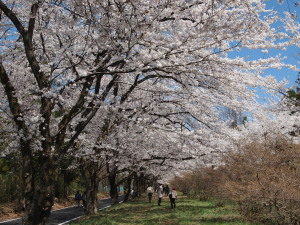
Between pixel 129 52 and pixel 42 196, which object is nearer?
pixel 42 196

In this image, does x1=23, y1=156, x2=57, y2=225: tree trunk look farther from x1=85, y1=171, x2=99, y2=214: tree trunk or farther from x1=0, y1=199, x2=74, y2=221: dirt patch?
x1=0, y1=199, x2=74, y2=221: dirt patch

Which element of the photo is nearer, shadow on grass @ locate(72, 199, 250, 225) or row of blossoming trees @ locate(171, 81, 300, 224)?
row of blossoming trees @ locate(171, 81, 300, 224)

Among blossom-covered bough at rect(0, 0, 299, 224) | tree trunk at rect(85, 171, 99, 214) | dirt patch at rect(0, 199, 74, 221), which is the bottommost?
dirt patch at rect(0, 199, 74, 221)

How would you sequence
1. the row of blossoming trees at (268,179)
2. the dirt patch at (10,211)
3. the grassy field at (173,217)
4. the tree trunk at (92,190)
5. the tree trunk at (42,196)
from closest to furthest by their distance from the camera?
1. the tree trunk at (42,196)
2. the row of blossoming trees at (268,179)
3. the grassy field at (173,217)
4. the tree trunk at (92,190)
5. the dirt patch at (10,211)

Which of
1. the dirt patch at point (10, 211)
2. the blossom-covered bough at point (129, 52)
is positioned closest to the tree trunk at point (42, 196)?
the blossom-covered bough at point (129, 52)

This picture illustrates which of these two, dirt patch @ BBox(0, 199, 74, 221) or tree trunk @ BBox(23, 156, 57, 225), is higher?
tree trunk @ BBox(23, 156, 57, 225)

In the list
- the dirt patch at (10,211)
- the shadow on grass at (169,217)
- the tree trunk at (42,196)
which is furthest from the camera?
the dirt patch at (10,211)

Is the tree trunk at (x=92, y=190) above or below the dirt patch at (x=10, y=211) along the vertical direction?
above

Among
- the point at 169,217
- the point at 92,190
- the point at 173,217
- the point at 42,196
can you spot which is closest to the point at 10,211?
the point at 92,190

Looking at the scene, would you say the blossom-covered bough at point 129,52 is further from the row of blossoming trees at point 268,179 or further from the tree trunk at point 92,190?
the tree trunk at point 92,190

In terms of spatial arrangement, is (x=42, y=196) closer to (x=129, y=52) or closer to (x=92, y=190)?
(x=129, y=52)

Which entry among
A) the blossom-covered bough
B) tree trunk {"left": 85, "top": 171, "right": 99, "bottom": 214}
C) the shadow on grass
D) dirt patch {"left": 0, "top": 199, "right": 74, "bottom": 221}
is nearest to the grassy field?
the shadow on grass

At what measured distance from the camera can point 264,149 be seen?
11359 millimetres

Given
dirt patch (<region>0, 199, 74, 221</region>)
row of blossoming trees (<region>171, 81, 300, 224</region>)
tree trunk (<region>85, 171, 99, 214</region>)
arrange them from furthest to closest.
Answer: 1. dirt patch (<region>0, 199, 74, 221</region>)
2. tree trunk (<region>85, 171, 99, 214</region>)
3. row of blossoming trees (<region>171, 81, 300, 224</region>)
